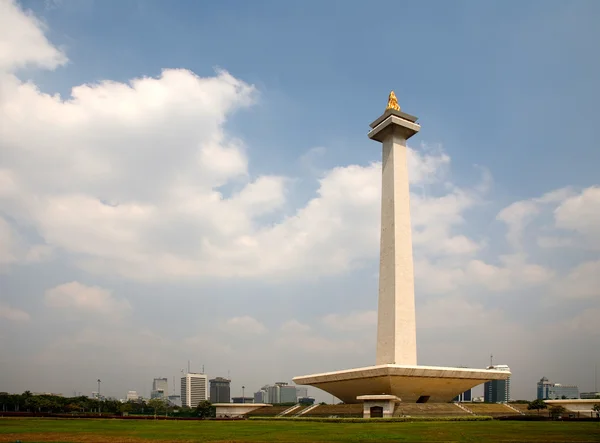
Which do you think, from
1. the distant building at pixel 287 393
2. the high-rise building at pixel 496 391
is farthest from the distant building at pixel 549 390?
the distant building at pixel 287 393

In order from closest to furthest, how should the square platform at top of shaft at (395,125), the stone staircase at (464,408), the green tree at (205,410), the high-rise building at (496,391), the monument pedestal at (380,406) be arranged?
the monument pedestal at (380,406) → the stone staircase at (464,408) → the square platform at top of shaft at (395,125) → the green tree at (205,410) → the high-rise building at (496,391)

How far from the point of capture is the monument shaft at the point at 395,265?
38.8 m

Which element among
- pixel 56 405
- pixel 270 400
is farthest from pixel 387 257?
pixel 270 400

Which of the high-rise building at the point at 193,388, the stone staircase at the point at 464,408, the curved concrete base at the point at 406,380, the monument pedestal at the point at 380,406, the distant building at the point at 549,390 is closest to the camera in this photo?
the monument pedestal at the point at 380,406

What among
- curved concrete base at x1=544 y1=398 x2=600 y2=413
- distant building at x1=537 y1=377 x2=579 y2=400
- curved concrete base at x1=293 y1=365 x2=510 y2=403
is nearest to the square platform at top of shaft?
curved concrete base at x1=293 y1=365 x2=510 y2=403

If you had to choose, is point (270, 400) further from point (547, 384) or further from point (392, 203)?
point (392, 203)

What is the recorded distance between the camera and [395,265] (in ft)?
131

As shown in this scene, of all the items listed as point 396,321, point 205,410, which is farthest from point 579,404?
point 205,410

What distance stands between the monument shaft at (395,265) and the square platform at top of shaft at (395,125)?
18 centimetres

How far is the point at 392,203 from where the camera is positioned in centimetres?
4147

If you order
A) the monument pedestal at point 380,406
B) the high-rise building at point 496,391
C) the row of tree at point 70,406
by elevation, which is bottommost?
the high-rise building at point 496,391

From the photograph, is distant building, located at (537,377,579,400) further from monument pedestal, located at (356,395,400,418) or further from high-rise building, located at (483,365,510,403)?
monument pedestal, located at (356,395,400,418)

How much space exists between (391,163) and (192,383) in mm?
120309

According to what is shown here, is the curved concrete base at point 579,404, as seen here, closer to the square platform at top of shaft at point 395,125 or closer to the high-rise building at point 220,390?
the square platform at top of shaft at point 395,125
